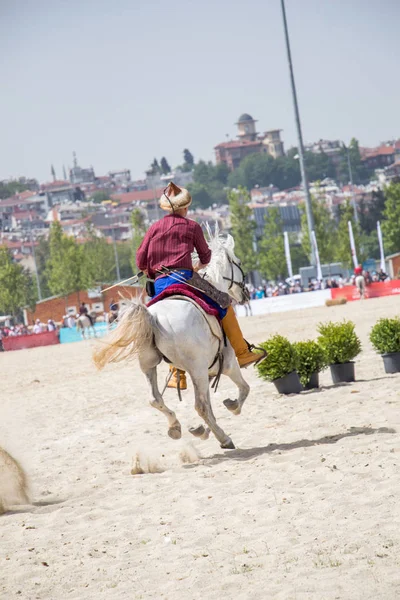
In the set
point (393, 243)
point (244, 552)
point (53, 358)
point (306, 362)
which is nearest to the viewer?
point (244, 552)

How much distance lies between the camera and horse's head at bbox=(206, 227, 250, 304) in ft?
35.7

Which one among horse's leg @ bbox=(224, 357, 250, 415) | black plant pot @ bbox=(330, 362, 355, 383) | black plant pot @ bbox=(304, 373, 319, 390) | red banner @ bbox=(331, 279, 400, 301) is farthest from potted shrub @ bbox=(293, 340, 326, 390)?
red banner @ bbox=(331, 279, 400, 301)

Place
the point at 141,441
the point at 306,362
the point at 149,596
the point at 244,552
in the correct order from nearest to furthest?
the point at 149,596 < the point at 244,552 < the point at 141,441 < the point at 306,362

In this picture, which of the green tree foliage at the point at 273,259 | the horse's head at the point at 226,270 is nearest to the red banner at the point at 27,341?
the green tree foliage at the point at 273,259

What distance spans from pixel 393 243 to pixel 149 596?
83741 mm

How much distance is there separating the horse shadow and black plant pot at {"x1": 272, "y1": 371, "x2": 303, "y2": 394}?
3.41m

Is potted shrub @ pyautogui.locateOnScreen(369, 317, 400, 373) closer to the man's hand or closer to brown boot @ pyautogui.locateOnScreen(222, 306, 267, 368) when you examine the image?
brown boot @ pyautogui.locateOnScreen(222, 306, 267, 368)

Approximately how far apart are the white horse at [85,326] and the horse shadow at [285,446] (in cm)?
3580

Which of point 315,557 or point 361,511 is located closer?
point 315,557

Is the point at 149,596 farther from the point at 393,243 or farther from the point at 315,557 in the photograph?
the point at 393,243

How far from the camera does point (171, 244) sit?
33.1ft

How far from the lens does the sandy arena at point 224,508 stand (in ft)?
19.3

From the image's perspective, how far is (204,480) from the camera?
28.7 ft

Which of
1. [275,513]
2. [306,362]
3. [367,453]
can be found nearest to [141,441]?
[306,362]
